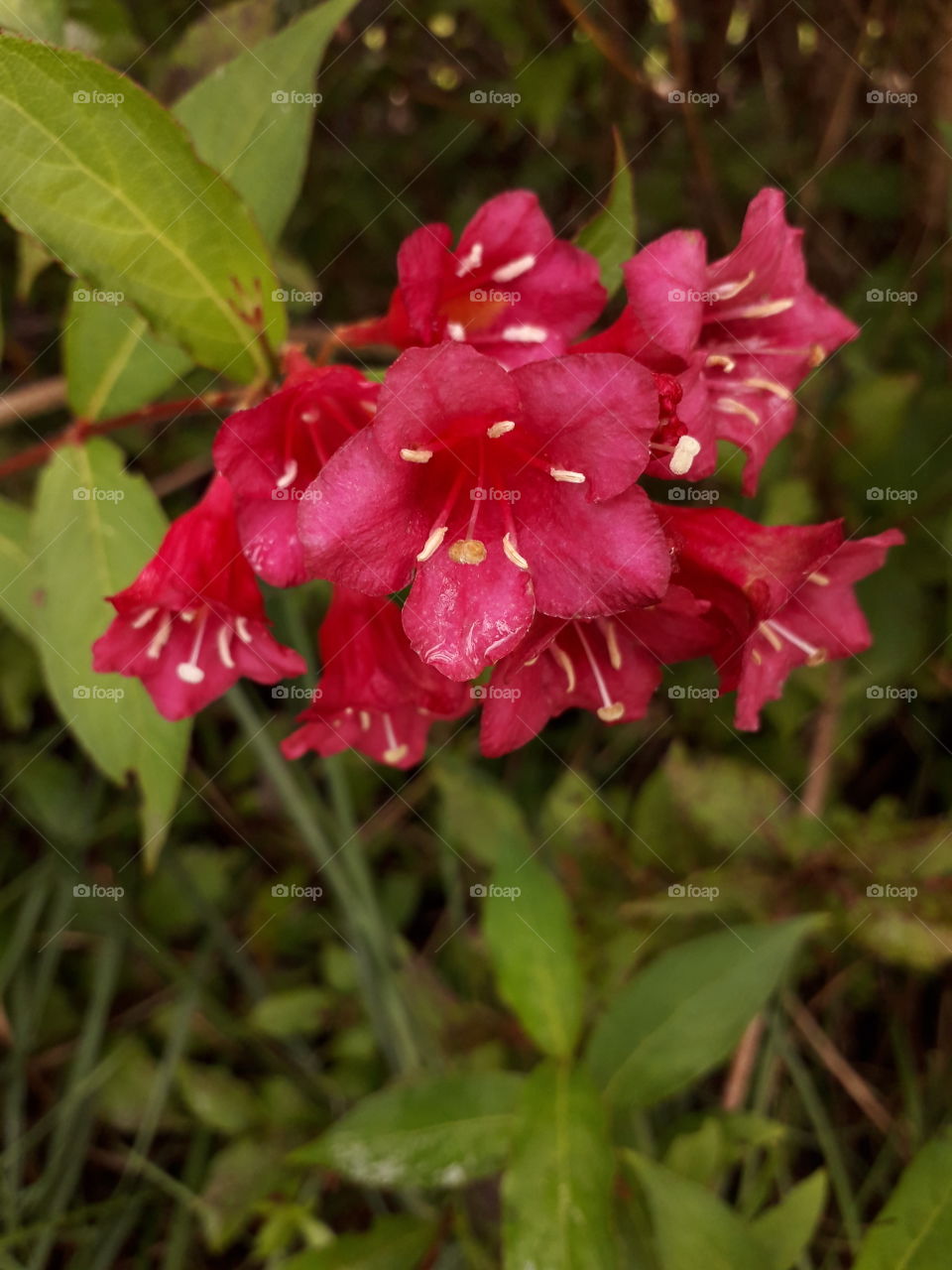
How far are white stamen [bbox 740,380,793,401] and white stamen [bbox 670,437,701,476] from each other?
312 millimetres

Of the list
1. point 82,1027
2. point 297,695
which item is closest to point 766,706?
point 297,695

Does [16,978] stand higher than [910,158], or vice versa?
[910,158]

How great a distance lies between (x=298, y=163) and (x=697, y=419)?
97 cm

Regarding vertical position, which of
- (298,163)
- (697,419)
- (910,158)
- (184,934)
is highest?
(298,163)

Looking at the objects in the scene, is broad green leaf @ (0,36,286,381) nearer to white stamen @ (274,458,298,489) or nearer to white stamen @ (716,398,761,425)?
white stamen @ (274,458,298,489)

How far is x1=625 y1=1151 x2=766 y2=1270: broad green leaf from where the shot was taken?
1.58 meters

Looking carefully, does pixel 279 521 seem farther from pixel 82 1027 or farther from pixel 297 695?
pixel 82 1027

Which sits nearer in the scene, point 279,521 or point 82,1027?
point 279,521

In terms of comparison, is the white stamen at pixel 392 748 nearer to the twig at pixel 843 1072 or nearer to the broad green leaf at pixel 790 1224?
the broad green leaf at pixel 790 1224

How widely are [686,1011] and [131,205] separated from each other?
5.23ft

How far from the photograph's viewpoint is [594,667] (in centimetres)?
133

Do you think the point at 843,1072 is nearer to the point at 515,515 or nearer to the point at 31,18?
the point at 515,515

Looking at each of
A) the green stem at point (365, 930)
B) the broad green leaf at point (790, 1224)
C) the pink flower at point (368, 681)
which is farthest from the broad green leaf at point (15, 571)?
the broad green leaf at point (790, 1224)

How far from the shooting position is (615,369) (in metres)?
1.04
